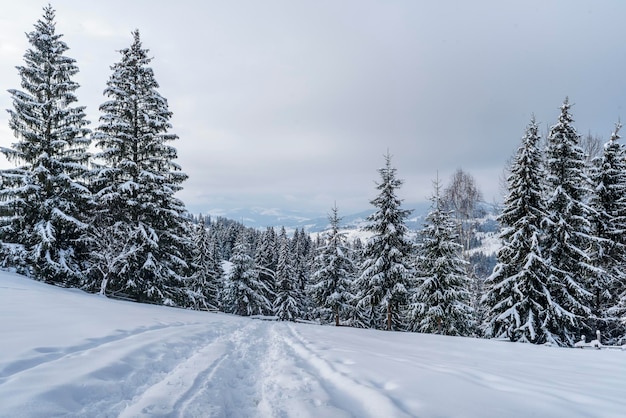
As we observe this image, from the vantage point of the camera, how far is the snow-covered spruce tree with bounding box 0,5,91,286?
49.7 ft

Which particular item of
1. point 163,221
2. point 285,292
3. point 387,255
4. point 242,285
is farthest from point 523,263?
point 242,285

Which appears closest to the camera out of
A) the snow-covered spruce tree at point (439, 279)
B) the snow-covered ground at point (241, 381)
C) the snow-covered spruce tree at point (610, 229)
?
the snow-covered ground at point (241, 381)

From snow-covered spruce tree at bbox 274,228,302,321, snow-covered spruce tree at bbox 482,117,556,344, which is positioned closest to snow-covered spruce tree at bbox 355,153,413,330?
snow-covered spruce tree at bbox 482,117,556,344

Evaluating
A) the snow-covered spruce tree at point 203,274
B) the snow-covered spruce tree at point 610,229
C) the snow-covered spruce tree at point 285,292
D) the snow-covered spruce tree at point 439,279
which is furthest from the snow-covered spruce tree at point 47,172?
the snow-covered spruce tree at point 610,229

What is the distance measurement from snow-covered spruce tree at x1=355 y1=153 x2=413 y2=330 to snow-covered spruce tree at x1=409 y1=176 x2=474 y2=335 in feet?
3.58

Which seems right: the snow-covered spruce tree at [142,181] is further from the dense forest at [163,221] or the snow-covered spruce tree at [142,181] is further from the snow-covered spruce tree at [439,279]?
the snow-covered spruce tree at [439,279]

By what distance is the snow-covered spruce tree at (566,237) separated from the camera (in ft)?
51.1

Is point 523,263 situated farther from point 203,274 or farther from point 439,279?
point 203,274

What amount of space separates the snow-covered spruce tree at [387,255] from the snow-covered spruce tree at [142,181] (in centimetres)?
1161

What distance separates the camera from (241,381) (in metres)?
4.99

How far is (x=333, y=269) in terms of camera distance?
2677 cm

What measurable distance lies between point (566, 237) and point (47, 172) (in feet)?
90.2

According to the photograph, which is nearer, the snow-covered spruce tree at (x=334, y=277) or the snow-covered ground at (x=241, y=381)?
the snow-covered ground at (x=241, y=381)

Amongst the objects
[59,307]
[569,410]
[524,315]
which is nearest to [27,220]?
[59,307]
